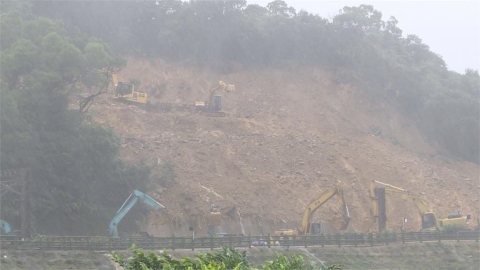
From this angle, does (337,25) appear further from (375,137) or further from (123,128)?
(123,128)

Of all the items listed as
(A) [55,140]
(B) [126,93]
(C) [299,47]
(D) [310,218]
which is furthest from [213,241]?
(C) [299,47]

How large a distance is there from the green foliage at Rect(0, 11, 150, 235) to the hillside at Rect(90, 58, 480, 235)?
6159 millimetres

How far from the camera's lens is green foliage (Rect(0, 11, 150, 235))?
42562 millimetres

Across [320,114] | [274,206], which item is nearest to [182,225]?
[274,206]

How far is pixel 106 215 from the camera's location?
45.8m

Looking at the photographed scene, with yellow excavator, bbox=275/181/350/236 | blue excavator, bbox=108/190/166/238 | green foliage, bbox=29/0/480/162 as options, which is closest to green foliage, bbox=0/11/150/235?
blue excavator, bbox=108/190/166/238

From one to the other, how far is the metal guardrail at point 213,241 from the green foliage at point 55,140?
25.7ft

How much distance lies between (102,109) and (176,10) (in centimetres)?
1614

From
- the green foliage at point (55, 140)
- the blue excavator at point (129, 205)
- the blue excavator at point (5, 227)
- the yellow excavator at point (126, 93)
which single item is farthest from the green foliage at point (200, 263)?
the yellow excavator at point (126, 93)

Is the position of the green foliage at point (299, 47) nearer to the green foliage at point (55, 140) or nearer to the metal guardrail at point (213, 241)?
the green foliage at point (55, 140)

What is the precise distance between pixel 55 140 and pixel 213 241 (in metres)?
11.3

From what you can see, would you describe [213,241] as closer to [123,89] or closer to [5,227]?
[5,227]

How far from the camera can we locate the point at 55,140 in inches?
1758

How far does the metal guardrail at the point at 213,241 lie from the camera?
3331 centimetres
